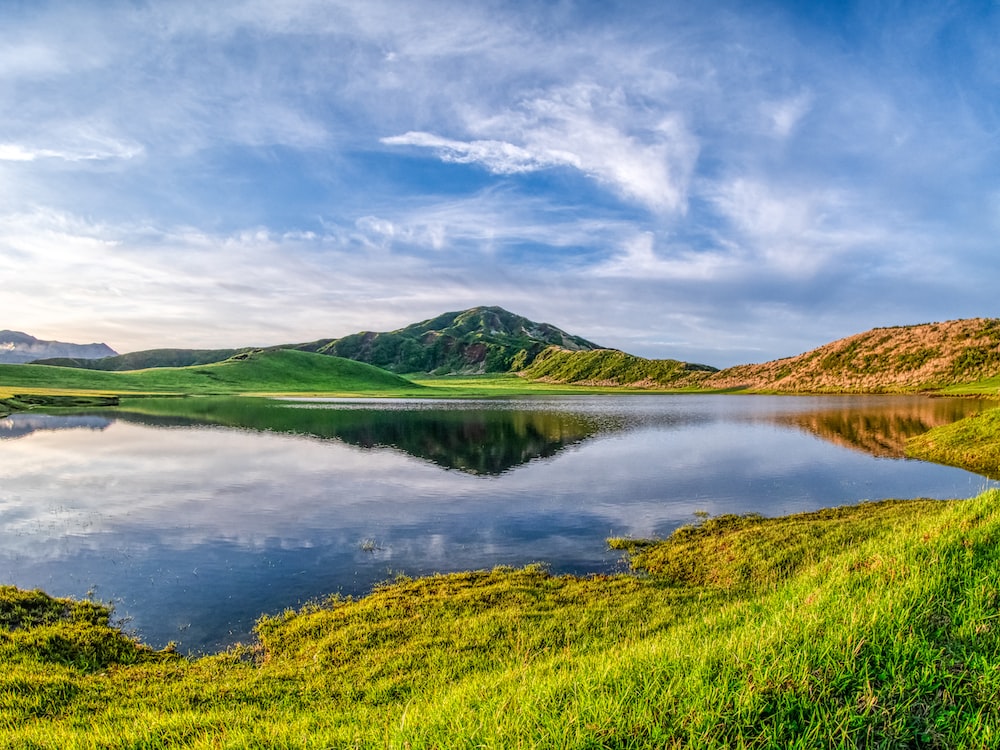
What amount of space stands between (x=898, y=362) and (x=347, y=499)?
180m

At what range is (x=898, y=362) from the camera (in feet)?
508

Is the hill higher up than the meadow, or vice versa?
the hill

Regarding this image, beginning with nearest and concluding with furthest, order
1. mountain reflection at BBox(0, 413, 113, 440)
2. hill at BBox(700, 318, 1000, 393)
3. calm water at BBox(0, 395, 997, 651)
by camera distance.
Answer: calm water at BBox(0, 395, 997, 651) → mountain reflection at BBox(0, 413, 113, 440) → hill at BBox(700, 318, 1000, 393)

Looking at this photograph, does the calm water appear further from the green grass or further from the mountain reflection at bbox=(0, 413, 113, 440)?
the green grass

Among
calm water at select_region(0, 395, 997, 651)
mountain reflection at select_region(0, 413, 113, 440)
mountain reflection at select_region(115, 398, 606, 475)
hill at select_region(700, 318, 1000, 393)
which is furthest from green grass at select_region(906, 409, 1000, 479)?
hill at select_region(700, 318, 1000, 393)

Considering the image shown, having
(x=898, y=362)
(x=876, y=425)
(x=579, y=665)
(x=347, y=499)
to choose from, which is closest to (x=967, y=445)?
(x=876, y=425)

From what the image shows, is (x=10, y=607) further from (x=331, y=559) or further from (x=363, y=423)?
(x=363, y=423)

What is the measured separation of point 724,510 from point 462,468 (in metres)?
19.3

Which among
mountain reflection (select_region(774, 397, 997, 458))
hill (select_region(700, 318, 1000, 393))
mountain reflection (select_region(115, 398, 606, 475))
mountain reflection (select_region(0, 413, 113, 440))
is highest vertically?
hill (select_region(700, 318, 1000, 393))

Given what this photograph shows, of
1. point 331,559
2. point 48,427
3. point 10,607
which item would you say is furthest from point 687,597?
point 48,427

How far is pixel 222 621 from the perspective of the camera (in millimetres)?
14859

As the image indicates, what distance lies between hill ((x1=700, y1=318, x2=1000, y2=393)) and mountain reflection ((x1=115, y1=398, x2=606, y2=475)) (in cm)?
11231

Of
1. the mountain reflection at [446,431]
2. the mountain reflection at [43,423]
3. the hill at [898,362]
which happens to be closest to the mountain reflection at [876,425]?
the mountain reflection at [446,431]

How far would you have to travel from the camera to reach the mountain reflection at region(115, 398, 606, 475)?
148ft
